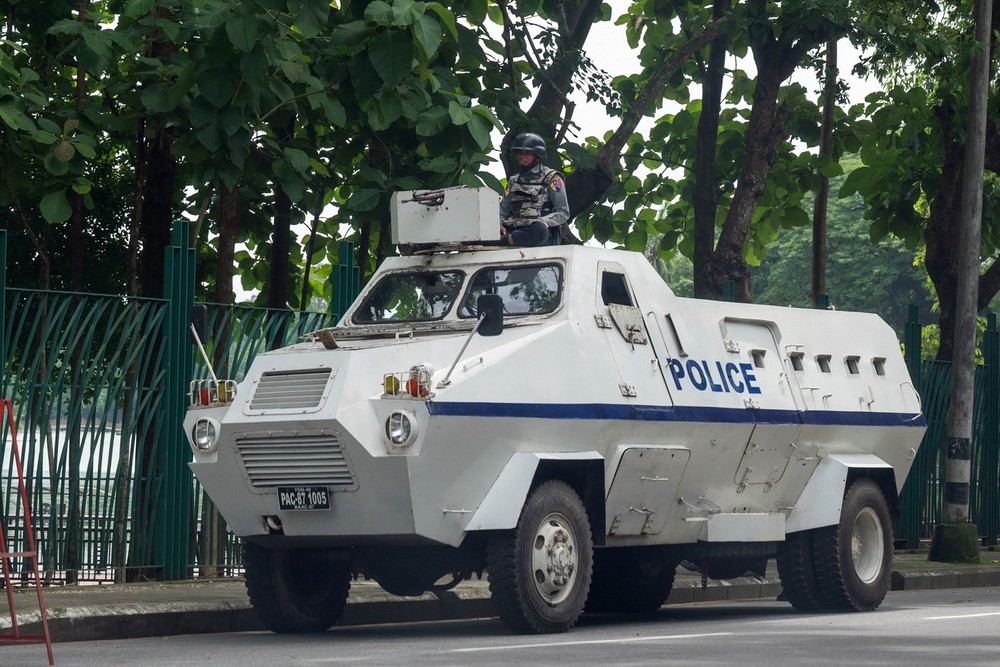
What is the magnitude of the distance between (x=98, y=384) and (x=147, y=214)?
11.5 feet

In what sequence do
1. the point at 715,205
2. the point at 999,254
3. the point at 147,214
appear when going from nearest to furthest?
the point at 147,214, the point at 715,205, the point at 999,254

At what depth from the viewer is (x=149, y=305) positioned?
13555 millimetres

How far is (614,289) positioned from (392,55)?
2.56m

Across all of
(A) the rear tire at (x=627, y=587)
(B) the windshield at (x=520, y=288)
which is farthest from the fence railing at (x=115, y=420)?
(A) the rear tire at (x=627, y=587)

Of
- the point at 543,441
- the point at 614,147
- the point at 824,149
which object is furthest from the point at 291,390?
the point at 824,149

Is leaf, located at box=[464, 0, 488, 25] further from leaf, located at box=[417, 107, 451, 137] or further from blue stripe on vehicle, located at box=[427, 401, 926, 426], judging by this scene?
blue stripe on vehicle, located at box=[427, 401, 926, 426]

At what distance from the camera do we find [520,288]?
11898mm

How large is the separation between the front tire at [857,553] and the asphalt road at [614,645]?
493 mm

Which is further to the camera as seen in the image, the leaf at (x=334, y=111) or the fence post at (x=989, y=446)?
the fence post at (x=989, y=446)

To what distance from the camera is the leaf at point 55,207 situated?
1382 cm

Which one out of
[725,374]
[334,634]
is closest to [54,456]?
[334,634]

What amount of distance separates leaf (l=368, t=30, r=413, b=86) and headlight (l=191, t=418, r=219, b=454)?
337cm

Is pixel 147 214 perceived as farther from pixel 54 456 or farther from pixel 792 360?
pixel 792 360

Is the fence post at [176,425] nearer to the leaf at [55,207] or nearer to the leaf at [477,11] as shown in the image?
the leaf at [55,207]
